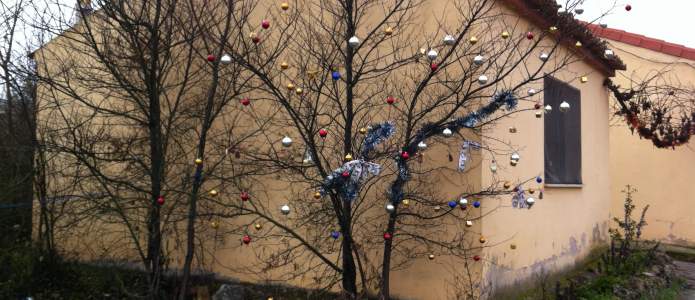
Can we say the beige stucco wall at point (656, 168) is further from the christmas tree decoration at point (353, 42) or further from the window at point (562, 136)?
the christmas tree decoration at point (353, 42)

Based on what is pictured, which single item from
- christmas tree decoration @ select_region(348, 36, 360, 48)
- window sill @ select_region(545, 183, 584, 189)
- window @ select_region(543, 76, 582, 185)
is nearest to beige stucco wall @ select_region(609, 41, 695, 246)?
window @ select_region(543, 76, 582, 185)

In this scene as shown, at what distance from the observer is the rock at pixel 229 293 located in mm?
5453

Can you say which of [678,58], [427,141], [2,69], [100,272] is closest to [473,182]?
[427,141]

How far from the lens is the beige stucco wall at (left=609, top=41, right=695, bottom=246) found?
9828 millimetres

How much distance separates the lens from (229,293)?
18.1ft

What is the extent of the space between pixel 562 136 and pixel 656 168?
4.37m

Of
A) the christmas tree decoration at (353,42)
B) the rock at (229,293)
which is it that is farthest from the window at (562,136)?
the rock at (229,293)

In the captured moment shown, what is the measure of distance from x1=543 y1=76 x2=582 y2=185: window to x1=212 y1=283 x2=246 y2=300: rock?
140 inches

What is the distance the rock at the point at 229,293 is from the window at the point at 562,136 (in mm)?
3564

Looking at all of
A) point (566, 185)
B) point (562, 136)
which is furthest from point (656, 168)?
point (566, 185)

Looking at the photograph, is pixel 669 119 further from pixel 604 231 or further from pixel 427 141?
pixel 427 141

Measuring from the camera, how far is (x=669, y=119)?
8742 millimetres

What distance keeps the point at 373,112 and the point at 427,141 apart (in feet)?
2.13

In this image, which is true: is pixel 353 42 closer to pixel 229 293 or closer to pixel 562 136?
pixel 229 293
